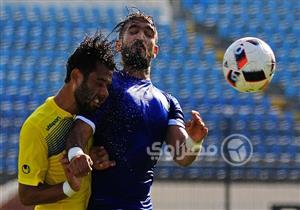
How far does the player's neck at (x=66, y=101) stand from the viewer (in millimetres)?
3668

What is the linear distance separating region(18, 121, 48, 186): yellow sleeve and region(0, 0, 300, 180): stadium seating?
3586 millimetres

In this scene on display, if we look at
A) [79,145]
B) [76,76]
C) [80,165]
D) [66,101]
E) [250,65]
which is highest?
[250,65]

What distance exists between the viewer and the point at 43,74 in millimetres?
8672

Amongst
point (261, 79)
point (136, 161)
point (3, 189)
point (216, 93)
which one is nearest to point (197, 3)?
point (216, 93)

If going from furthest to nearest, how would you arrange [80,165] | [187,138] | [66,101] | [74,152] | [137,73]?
[137,73], [187,138], [66,101], [74,152], [80,165]

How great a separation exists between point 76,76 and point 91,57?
0.12 m

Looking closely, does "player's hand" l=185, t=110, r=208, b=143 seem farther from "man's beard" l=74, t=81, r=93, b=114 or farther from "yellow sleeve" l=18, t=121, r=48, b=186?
"yellow sleeve" l=18, t=121, r=48, b=186

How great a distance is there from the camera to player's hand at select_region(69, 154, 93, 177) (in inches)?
131

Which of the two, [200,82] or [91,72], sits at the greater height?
[200,82]

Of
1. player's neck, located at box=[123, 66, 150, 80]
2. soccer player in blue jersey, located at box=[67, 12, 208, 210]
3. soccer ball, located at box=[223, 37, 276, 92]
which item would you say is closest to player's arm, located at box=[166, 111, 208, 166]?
soccer player in blue jersey, located at box=[67, 12, 208, 210]

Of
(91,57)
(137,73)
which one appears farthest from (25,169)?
(137,73)

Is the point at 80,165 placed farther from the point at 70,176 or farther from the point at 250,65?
the point at 250,65

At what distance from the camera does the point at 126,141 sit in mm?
3832

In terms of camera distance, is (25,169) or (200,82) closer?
(25,169)
